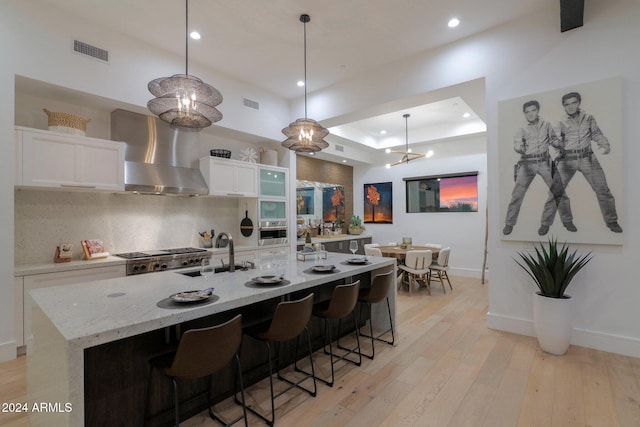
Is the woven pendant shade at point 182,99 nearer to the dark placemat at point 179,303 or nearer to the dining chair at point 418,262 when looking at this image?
the dark placemat at point 179,303

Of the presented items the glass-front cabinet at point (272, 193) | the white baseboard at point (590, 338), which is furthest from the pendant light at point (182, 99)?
the white baseboard at point (590, 338)

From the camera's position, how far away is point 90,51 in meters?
3.46

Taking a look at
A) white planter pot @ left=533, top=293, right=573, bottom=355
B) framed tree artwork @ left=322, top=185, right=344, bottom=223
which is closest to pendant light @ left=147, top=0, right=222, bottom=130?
white planter pot @ left=533, top=293, right=573, bottom=355

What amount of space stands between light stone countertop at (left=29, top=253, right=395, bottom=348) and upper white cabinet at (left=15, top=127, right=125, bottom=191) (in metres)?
1.65

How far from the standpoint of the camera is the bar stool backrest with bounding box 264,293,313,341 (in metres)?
2.11

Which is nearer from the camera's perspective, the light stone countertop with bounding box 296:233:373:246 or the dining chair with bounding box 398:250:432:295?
the dining chair with bounding box 398:250:432:295

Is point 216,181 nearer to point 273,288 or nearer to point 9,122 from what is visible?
point 9,122

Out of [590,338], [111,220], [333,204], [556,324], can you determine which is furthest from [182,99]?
[333,204]

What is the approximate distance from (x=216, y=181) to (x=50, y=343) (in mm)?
3376

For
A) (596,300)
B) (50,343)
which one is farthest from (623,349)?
(50,343)

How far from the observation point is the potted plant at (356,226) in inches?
320

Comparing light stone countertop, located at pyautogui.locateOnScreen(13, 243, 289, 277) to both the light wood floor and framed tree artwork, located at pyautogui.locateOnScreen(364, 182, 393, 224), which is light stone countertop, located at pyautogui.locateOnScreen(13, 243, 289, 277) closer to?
the light wood floor

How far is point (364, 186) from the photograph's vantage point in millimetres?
8703

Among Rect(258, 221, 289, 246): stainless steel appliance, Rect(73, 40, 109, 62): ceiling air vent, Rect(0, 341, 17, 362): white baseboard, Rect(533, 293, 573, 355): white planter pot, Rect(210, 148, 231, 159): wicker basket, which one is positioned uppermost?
Rect(73, 40, 109, 62): ceiling air vent
